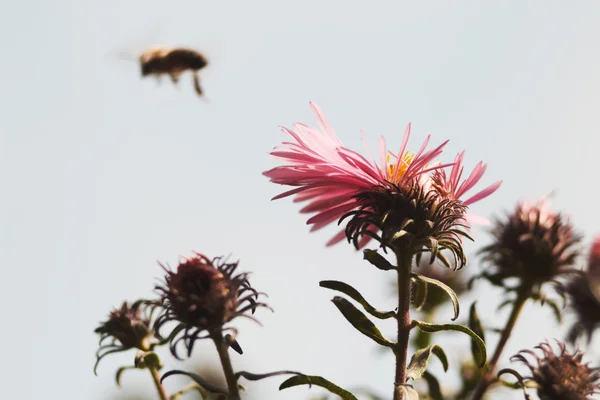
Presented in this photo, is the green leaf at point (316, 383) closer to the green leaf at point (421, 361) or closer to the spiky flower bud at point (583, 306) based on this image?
the green leaf at point (421, 361)

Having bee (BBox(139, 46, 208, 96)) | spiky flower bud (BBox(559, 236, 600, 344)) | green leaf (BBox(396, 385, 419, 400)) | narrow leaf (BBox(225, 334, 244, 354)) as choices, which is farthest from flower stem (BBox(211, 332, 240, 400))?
bee (BBox(139, 46, 208, 96))

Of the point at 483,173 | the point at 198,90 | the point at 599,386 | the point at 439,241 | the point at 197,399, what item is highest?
the point at 198,90

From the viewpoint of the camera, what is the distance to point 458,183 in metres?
2.94

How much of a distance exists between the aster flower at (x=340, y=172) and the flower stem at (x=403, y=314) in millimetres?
155

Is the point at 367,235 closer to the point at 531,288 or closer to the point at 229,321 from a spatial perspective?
the point at 229,321

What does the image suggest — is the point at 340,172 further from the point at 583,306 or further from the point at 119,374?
the point at 583,306

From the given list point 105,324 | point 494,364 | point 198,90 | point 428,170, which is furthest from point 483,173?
point 198,90

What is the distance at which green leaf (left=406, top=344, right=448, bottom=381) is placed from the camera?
2.60 metres

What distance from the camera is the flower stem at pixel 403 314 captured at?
2600mm

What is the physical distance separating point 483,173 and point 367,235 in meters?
0.47

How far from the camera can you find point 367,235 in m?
2.96

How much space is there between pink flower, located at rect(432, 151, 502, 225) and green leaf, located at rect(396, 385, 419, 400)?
73cm

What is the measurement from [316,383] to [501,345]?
121cm

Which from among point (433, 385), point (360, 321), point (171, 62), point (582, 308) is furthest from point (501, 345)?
point (171, 62)
